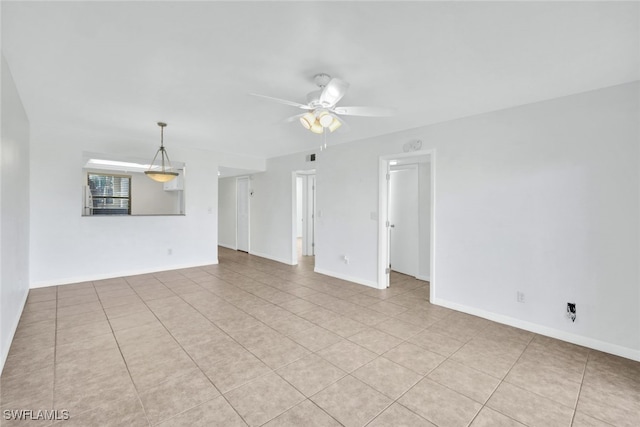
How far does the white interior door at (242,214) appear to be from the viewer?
7.59m

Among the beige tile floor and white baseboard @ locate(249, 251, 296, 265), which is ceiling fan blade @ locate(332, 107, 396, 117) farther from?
white baseboard @ locate(249, 251, 296, 265)

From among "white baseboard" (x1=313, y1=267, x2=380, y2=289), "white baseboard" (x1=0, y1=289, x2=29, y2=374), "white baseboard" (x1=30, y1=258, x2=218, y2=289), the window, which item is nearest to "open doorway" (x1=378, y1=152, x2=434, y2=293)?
"white baseboard" (x1=313, y1=267, x2=380, y2=289)

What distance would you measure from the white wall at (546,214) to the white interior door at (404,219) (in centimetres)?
118

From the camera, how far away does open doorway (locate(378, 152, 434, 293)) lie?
450 cm

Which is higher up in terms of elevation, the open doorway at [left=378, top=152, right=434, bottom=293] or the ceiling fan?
the ceiling fan

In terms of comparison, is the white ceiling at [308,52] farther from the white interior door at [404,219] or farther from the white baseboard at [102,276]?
the white baseboard at [102,276]

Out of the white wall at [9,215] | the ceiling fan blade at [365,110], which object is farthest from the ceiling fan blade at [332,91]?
the white wall at [9,215]

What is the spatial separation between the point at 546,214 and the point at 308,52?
279cm

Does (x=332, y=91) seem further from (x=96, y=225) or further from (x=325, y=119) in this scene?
(x=96, y=225)

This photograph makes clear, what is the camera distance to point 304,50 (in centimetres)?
207

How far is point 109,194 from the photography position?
16.4ft

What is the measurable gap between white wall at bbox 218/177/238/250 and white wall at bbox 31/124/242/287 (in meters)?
2.16

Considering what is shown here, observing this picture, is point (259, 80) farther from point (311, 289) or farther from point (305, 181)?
point (305, 181)

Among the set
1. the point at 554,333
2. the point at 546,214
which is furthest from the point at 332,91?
the point at 554,333
